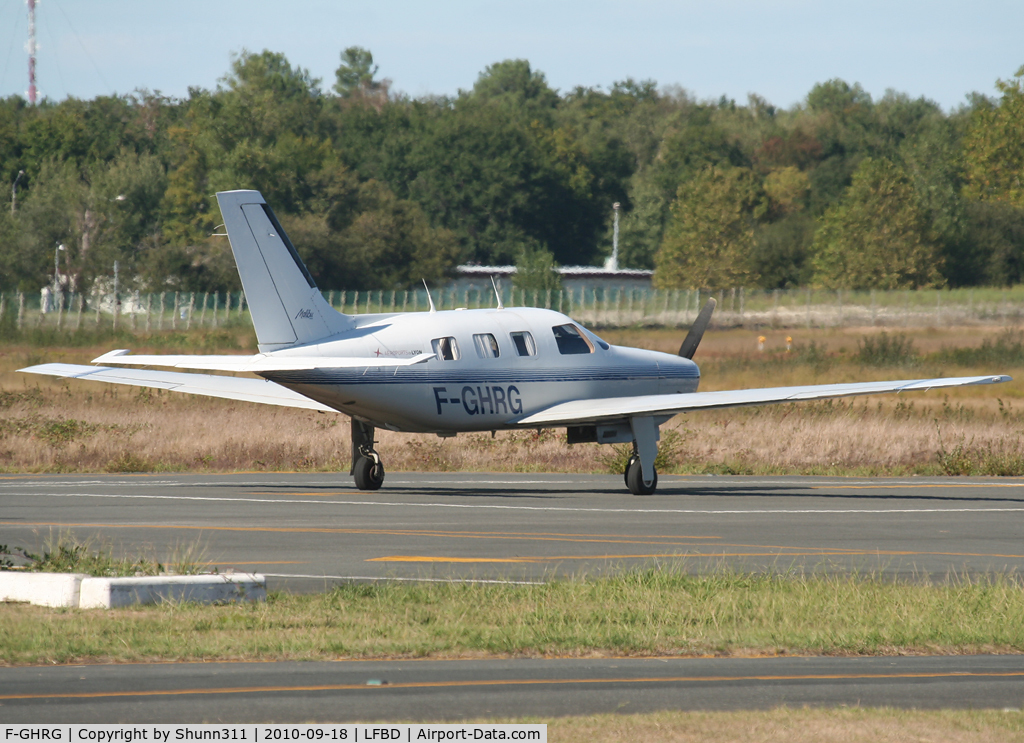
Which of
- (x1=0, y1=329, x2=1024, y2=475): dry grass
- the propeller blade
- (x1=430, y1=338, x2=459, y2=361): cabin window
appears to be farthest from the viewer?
(x1=0, y1=329, x2=1024, y2=475): dry grass

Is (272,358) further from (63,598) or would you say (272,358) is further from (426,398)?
(63,598)

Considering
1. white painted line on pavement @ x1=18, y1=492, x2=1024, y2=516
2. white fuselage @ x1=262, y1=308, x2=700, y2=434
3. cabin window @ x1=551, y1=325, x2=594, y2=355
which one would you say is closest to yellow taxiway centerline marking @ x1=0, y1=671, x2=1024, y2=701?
white painted line on pavement @ x1=18, y1=492, x2=1024, y2=516

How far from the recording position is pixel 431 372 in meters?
24.0

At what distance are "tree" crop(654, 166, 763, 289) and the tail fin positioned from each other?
3561 inches

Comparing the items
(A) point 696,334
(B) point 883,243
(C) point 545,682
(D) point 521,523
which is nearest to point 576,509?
(D) point 521,523

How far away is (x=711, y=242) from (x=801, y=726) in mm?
106933

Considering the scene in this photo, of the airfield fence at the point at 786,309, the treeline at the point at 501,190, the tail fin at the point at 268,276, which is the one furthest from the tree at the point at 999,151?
the tail fin at the point at 268,276

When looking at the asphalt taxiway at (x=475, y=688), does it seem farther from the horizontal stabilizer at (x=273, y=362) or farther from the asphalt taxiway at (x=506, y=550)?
the horizontal stabilizer at (x=273, y=362)

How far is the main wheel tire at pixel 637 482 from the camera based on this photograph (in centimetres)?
2525

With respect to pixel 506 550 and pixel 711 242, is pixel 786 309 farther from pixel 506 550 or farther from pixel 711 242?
pixel 506 550

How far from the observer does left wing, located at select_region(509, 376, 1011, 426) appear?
78.1 ft

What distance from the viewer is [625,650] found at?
1077cm

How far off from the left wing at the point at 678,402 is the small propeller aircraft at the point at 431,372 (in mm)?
30

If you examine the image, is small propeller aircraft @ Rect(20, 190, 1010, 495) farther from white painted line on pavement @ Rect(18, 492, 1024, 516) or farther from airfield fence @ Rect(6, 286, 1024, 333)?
airfield fence @ Rect(6, 286, 1024, 333)
